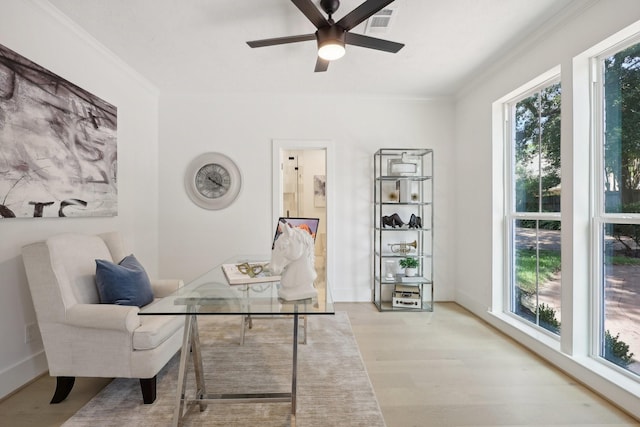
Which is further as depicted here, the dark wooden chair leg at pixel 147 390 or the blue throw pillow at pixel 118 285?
the blue throw pillow at pixel 118 285

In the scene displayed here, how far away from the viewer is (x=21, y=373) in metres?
2.11

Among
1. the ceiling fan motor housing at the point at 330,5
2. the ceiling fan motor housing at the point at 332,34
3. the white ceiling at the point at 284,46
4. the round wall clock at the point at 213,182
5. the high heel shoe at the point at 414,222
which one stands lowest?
the high heel shoe at the point at 414,222

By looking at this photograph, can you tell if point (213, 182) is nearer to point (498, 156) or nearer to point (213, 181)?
point (213, 181)

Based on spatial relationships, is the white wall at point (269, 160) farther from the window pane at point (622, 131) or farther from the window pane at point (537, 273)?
the window pane at point (622, 131)

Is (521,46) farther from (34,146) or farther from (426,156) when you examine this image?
(34,146)

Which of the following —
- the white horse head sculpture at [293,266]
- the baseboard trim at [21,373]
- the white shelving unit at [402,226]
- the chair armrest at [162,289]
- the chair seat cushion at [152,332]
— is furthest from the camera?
the white shelving unit at [402,226]

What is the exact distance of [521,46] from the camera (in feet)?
9.02

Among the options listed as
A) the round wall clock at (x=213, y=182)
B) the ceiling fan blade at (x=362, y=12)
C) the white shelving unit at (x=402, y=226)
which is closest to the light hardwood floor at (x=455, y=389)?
the white shelving unit at (x=402, y=226)

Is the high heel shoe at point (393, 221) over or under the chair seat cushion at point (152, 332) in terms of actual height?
over

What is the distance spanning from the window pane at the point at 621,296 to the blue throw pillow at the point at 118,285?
3.18 meters

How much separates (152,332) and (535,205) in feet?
10.4

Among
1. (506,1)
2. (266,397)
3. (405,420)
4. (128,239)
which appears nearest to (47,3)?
(128,239)

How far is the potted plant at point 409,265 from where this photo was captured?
3873 mm

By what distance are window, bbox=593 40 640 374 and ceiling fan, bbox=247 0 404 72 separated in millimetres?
1445
